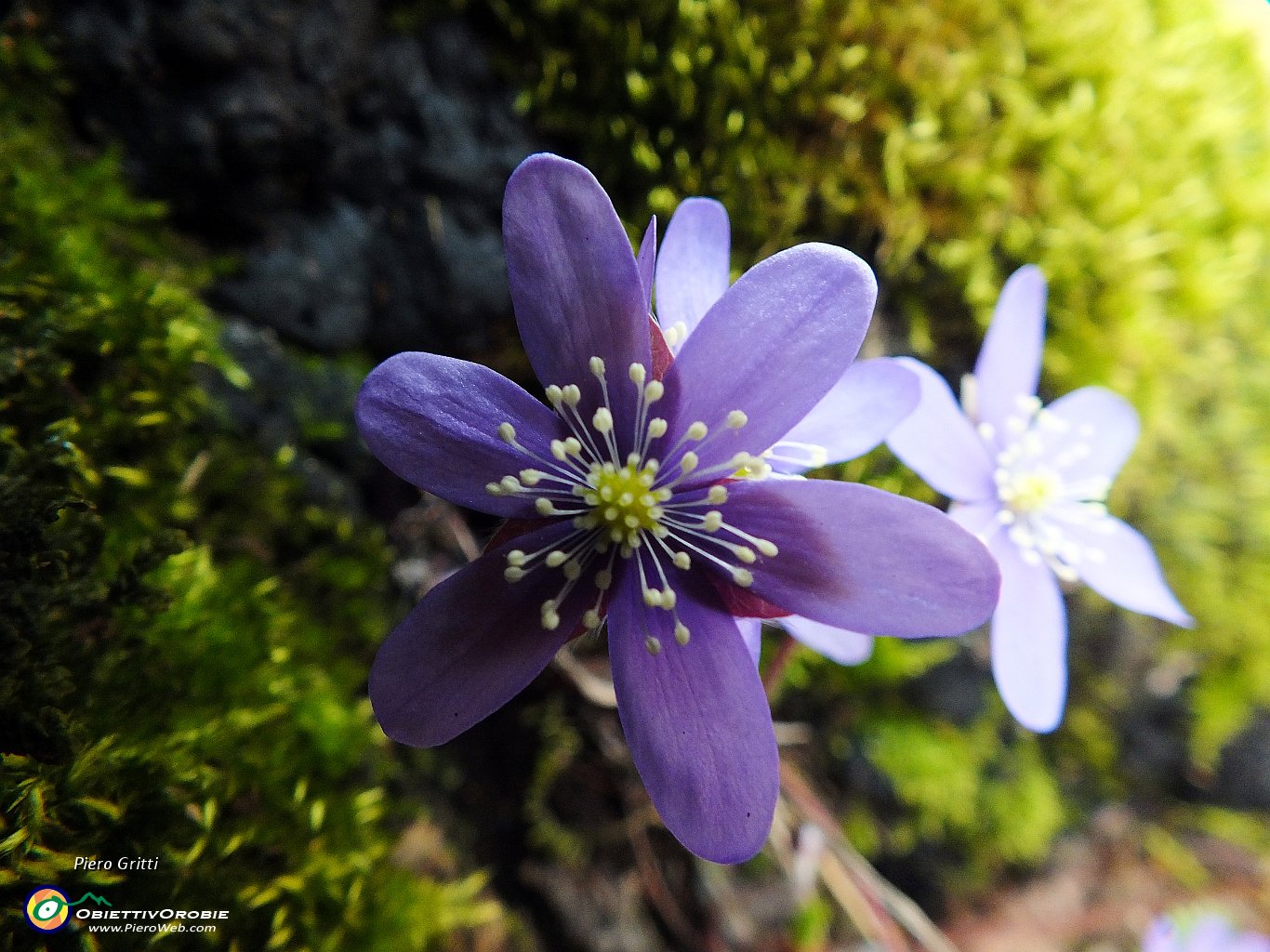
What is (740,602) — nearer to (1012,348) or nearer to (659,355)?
(659,355)

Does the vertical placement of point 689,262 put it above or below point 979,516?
above

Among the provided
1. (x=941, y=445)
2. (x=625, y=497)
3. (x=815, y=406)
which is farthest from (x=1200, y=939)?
(x=625, y=497)

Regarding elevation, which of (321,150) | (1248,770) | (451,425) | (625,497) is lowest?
(1248,770)

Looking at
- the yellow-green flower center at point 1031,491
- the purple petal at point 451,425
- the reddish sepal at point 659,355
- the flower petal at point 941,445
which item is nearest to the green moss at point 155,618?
the purple petal at point 451,425

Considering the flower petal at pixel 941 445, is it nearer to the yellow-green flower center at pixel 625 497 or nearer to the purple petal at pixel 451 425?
the yellow-green flower center at pixel 625 497

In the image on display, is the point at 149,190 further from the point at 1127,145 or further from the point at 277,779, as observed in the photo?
the point at 1127,145
